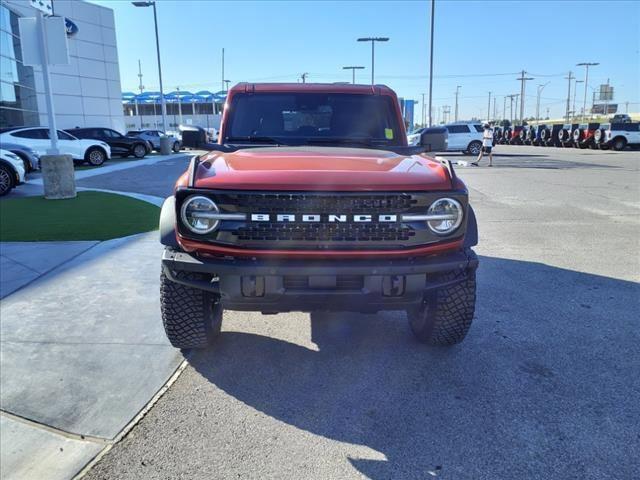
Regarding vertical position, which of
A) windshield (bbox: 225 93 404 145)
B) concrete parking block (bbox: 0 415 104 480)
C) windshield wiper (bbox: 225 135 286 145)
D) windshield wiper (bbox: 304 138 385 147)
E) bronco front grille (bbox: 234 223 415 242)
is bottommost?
concrete parking block (bbox: 0 415 104 480)

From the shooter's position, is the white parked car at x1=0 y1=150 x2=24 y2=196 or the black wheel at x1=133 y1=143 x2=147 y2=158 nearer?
the white parked car at x1=0 y1=150 x2=24 y2=196

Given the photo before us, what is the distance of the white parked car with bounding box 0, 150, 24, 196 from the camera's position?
1107 cm

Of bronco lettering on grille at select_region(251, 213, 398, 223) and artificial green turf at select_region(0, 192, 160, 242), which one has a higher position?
bronco lettering on grille at select_region(251, 213, 398, 223)

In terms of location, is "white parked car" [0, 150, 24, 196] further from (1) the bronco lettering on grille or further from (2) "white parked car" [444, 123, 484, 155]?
(2) "white parked car" [444, 123, 484, 155]

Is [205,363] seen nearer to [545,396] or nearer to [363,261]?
[363,261]

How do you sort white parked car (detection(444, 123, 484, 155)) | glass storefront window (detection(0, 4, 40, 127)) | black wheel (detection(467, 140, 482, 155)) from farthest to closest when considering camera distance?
black wheel (detection(467, 140, 482, 155)) < white parked car (detection(444, 123, 484, 155)) < glass storefront window (detection(0, 4, 40, 127))

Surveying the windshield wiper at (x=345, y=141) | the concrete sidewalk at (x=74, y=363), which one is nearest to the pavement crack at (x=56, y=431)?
the concrete sidewalk at (x=74, y=363)

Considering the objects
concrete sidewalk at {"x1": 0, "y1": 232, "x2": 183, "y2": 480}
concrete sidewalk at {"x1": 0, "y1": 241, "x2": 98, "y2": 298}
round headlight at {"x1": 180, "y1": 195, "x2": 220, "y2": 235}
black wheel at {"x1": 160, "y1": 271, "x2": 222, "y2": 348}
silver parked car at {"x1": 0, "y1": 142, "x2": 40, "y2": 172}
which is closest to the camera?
concrete sidewalk at {"x1": 0, "y1": 232, "x2": 183, "y2": 480}

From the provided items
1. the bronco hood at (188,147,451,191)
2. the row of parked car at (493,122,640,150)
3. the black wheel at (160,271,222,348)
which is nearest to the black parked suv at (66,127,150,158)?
the black wheel at (160,271,222,348)

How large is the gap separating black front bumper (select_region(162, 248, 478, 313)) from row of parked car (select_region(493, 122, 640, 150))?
3155cm

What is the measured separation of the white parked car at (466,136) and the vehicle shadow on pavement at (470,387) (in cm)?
2311

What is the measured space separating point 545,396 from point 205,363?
225 centimetres

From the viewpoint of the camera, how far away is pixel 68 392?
315cm

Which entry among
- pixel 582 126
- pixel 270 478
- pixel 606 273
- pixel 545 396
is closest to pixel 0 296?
pixel 270 478
